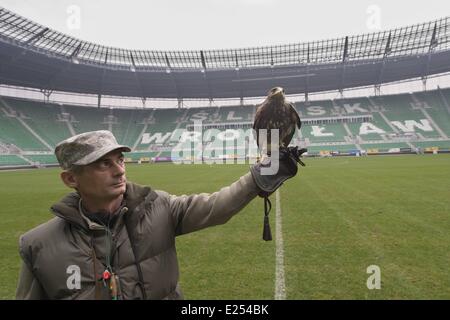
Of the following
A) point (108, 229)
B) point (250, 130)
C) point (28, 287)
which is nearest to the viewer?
point (28, 287)

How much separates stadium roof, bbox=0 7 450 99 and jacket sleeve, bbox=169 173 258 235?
149 ft

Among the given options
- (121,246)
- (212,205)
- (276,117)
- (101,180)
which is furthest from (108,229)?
(276,117)

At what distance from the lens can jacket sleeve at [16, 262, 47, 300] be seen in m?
1.73

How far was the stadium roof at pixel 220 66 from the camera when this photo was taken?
4400 centimetres

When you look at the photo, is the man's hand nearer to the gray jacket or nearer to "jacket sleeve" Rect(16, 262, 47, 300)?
the gray jacket

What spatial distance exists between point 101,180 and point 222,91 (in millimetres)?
61680

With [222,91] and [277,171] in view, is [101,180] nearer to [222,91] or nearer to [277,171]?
[277,171]

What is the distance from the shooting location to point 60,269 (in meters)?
1.71

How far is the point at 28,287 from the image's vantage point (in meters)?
1.74

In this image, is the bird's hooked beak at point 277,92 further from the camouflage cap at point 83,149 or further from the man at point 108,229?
the camouflage cap at point 83,149

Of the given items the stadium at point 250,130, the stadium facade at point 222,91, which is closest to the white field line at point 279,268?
the stadium at point 250,130

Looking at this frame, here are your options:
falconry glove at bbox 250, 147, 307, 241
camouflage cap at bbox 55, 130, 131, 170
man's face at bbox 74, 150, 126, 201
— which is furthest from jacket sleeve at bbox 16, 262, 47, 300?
falconry glove at bbox 250, 147, 307, 241

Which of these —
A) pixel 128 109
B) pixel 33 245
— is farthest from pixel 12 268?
pixel 128 109
